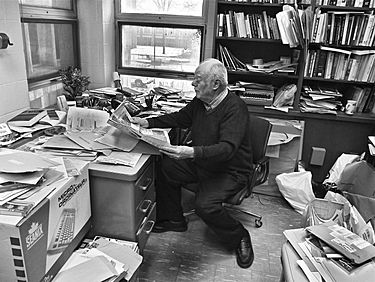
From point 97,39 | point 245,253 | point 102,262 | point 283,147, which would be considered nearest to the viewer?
point 102,262

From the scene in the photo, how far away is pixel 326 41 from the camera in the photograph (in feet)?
9.37

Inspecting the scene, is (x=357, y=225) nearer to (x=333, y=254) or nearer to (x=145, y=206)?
(x=333, y=254)

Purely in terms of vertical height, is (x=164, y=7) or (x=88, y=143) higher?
(x=164, y=7)

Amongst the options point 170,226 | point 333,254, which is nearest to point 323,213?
point 333,254

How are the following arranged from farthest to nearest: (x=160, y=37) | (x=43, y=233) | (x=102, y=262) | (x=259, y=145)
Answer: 1. (x=160, y=37)
2. (x=259, y=145)
3. (x=102, y=262)
4. (x=43, y=233)

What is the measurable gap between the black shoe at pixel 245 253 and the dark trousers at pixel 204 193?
0.04m

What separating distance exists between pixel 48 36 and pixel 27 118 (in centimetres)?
101

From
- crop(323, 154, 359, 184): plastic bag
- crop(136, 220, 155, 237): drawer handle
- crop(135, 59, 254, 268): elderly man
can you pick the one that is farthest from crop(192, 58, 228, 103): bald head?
crop(323, 154, 359, 184): plastic bag

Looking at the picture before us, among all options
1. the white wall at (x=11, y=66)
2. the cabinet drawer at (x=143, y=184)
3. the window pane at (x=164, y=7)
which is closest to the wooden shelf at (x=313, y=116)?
the window pane at (x=164, y=7)

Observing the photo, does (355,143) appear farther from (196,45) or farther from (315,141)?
(196,45)

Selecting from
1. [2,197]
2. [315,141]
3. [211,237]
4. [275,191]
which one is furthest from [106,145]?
[315,141]

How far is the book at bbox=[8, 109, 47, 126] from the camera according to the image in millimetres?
2013

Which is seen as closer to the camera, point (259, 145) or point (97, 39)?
point (259, 145)

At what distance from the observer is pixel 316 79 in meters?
2.99
